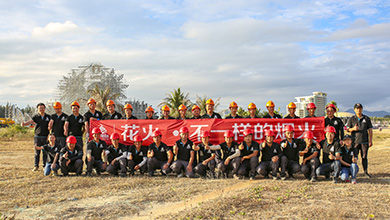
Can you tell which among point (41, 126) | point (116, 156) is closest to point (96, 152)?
point (116, 156)

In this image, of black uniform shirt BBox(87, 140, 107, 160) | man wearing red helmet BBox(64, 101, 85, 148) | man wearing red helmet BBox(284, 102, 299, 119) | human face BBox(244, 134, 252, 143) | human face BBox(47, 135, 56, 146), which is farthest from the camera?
man wearing red helmet BBox(64, 101, 85, 148)

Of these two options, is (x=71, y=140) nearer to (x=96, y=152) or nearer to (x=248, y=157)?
(x=96, y=152)

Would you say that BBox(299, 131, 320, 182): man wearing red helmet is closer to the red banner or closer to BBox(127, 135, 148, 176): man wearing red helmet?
the red banner

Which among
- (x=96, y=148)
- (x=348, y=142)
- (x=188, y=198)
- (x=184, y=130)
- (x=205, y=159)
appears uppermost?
(x=184, y=130)

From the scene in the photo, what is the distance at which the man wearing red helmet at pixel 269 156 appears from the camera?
8383 mm

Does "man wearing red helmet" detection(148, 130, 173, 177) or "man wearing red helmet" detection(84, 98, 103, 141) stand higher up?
"man wearing red helmet" detection(84, 98, 103, 141)

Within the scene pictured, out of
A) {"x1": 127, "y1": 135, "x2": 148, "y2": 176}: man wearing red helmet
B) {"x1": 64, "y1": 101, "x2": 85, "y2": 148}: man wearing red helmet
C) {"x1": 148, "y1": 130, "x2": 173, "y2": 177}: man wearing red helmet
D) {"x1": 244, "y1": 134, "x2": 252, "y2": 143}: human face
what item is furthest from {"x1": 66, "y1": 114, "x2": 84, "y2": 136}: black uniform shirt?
{"x1": 244, "y1": 134, "x2": 252, "y2": 143}: human face

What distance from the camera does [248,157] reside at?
28.1 feet

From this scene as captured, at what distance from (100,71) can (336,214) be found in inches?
1465

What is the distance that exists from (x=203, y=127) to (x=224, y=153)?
1.29 m

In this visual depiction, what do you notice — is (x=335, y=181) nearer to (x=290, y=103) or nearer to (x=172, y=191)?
(x=290, y=103)

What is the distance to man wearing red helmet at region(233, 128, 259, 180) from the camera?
852 cm

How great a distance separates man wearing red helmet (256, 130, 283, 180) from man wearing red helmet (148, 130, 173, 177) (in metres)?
2.52

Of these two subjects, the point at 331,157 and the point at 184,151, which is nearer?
the point at 331,157
